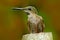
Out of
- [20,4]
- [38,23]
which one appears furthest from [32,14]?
[20,4]

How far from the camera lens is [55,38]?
71.9 inches

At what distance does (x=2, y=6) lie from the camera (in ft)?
5.91

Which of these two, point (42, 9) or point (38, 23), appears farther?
point (42, 9)

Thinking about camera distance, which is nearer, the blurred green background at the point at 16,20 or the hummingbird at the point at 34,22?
the hummingbird at the point at 34,22

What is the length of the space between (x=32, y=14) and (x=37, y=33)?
0.16m

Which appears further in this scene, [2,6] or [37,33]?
[2,6]

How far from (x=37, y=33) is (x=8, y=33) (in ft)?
1.33

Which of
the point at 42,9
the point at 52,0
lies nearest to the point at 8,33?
the point at 42,9

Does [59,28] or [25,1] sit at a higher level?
[25,1]

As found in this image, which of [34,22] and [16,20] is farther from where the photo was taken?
[16,20]

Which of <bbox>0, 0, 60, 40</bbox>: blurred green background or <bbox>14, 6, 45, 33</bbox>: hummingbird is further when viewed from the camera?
<bbox>0, 0, 60, 40</bbox>: blurred green background

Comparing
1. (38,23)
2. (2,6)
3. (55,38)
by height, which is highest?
(2,6)

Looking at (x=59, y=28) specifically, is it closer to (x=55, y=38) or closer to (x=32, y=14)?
(x=55, y=38)

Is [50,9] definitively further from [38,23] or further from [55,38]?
[38,23]
